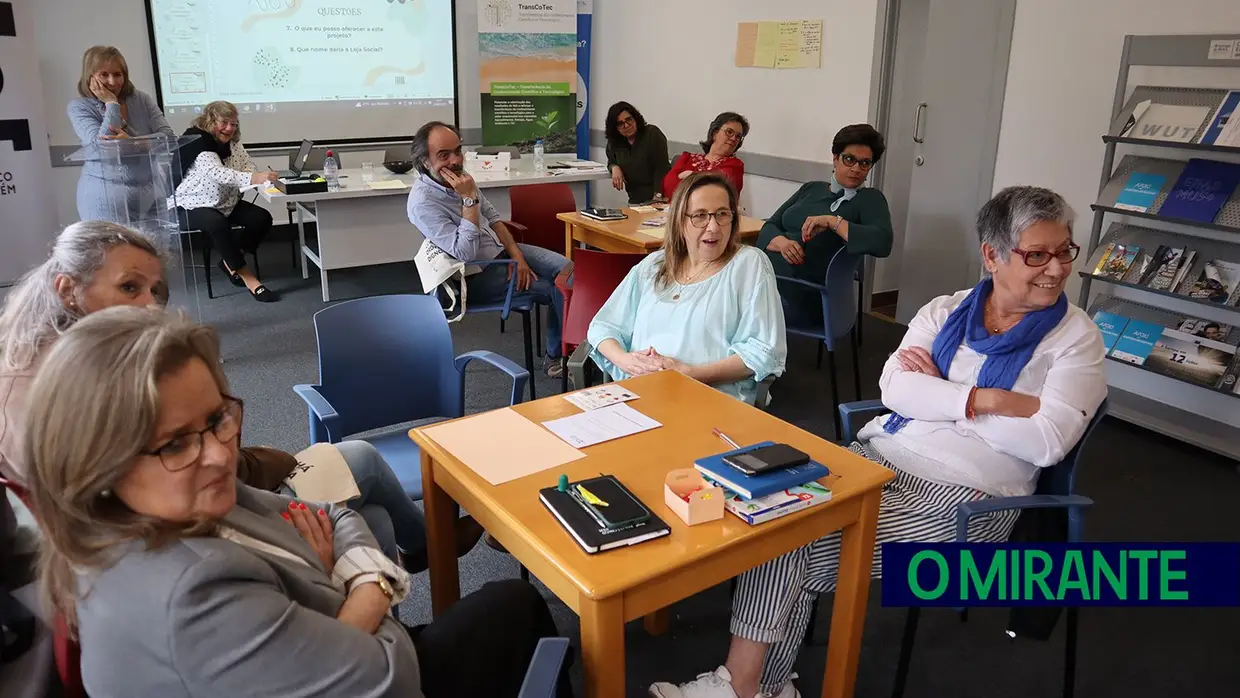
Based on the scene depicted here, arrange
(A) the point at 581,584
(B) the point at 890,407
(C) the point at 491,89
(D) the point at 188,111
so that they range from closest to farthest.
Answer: (A) the point at 581,584 < (B) the point at 890,407 < (D) the point at 188,111 < (C) the point at 491,89

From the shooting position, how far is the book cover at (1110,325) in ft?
12.5

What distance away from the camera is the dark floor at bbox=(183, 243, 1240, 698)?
2252mm

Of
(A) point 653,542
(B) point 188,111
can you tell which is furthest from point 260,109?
(A) point 653,542

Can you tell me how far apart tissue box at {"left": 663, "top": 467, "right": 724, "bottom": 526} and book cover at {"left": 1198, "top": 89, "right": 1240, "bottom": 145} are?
297 cm

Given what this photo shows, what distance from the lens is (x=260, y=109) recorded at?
643 centimetres

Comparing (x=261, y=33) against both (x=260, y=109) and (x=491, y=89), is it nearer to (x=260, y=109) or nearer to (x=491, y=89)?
(x=260, y=109)

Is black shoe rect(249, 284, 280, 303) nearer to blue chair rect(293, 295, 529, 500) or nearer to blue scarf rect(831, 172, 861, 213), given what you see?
blue chair rect(293, 295, 529, 500)

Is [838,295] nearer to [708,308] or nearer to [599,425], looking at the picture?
[708,308]

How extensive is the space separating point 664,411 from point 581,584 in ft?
2.38

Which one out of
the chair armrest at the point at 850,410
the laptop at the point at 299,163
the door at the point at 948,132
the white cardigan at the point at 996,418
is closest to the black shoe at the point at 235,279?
the laptop at the point at 299,163

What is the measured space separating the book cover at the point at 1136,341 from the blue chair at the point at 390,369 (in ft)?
9.04

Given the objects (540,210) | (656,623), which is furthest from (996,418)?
(540,210)

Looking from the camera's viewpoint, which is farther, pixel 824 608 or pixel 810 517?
pixel 824 608

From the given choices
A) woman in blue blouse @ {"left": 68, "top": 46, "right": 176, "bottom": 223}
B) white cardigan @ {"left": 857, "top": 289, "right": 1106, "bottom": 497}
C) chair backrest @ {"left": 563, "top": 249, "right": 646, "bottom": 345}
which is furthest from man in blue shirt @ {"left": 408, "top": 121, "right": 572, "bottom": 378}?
white cardigan @ {"left": 857, "top": 289, "right": 1106, "bottom": 497}
